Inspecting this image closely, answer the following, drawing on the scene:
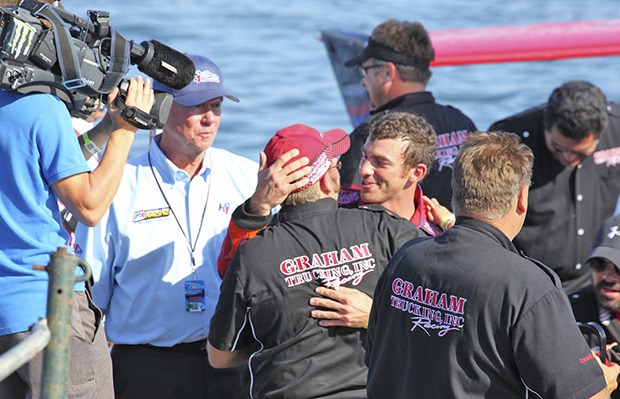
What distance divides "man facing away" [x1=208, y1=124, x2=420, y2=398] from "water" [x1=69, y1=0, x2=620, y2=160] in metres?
7.46

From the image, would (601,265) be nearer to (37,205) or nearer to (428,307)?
(428,307)

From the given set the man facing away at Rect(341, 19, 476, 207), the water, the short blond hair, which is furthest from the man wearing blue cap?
the water

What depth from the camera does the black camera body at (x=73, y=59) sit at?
8.98 feet

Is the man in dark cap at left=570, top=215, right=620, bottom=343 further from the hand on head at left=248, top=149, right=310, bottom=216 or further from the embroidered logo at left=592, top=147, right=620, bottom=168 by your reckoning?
the hand on head at left=248, top=149, right=310, bottom=216

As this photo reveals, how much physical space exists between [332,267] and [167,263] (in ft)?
2.54

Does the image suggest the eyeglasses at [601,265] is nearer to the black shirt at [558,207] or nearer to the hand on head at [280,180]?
the black shirt at [558,207]

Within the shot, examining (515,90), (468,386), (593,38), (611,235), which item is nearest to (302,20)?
(515,90)

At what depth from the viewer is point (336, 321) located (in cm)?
303

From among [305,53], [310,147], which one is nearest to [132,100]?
[310,147]

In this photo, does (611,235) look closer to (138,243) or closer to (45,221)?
(138,243)

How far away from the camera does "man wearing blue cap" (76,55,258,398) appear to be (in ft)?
11.7

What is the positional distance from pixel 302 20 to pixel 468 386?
1560cm

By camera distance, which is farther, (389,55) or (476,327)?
(389,55)

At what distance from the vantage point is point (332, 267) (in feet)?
10.0
